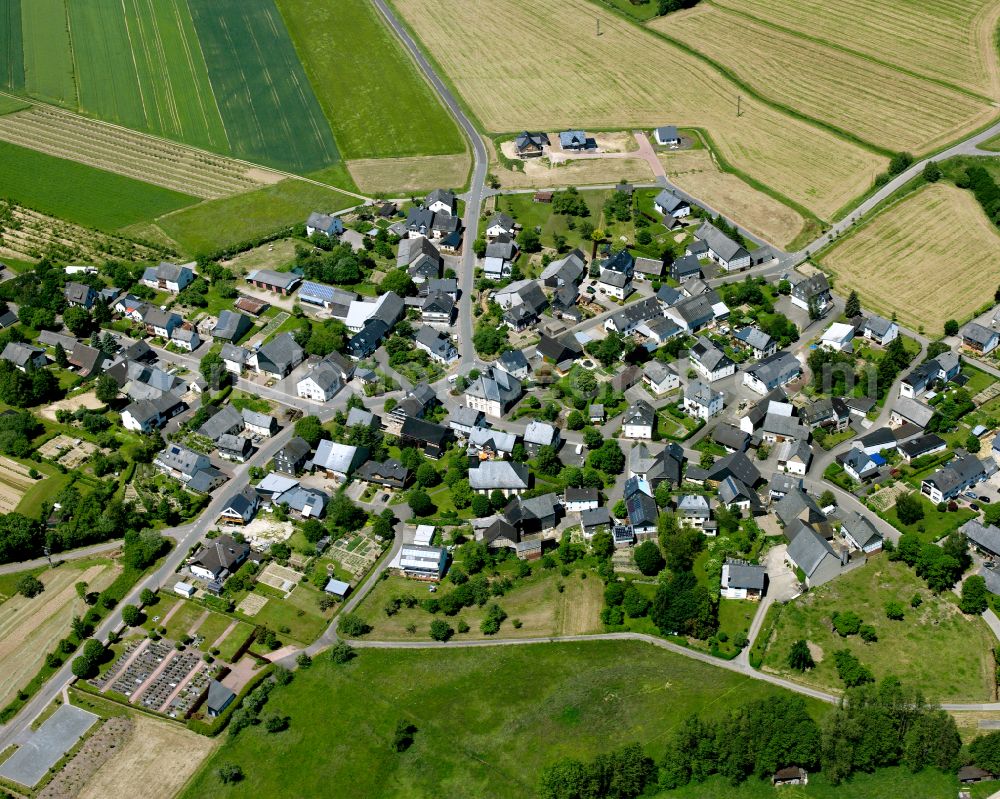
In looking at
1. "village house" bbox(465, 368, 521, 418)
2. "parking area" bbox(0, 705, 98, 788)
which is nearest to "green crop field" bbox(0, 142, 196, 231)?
"village house" bbox(465, 368, 521, 418)

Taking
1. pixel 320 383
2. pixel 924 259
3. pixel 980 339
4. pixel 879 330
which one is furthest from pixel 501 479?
pixel 924 259

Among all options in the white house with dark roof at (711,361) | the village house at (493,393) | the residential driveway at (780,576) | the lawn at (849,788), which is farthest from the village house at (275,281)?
the lawn at (849,788)

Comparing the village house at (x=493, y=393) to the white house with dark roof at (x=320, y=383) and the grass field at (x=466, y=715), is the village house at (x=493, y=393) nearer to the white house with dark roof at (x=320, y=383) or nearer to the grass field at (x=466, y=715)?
the white house with dark roof at (x=320, y=383)

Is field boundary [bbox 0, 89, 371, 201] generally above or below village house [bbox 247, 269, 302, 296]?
above

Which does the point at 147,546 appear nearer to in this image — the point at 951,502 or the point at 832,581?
the point at 832,581

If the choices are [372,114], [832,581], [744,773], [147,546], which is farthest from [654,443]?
[372,114]

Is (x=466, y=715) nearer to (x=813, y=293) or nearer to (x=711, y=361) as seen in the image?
(x=711, y=361)

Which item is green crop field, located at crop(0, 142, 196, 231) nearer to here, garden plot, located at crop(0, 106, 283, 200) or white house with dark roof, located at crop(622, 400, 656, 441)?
garden plot, located at crop(0, 106, 283, 200)
